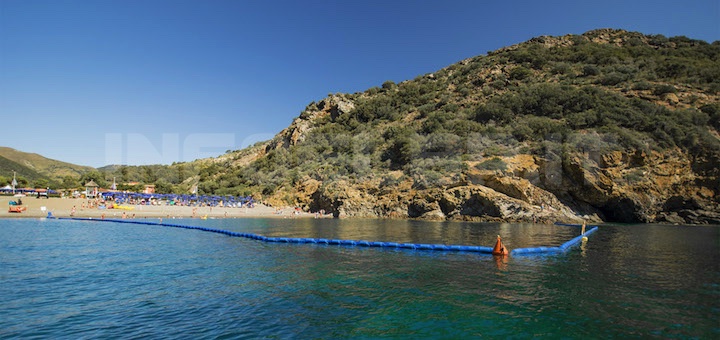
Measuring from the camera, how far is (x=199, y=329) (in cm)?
753

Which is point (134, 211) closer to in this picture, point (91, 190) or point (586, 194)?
point (91, 190)

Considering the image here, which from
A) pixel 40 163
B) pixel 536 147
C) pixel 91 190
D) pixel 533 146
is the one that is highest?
pixel 40 163

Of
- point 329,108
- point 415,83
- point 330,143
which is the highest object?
point 415,83

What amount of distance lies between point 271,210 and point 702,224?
52578mm

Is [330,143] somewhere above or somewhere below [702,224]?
above

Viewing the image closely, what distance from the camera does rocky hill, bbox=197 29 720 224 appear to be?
129 feet

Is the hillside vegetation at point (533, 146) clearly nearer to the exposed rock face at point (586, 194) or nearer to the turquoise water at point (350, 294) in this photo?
the exposed rock face at point (586, 194)

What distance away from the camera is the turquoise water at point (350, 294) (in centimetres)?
766

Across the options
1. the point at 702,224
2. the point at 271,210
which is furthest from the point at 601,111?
the point at 271,210

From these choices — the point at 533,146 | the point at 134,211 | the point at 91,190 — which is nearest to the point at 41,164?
the point at 91,190

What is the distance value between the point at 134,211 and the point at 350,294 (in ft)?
151

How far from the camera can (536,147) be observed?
43562mm

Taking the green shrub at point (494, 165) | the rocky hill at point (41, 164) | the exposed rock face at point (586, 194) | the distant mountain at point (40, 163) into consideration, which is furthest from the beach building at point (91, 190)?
the distant mountain at point (40, 163)

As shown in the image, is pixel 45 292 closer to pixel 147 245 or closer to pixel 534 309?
pixel 147 245
